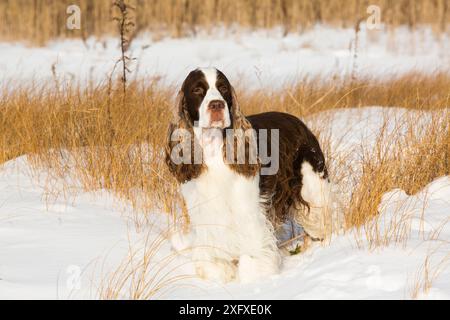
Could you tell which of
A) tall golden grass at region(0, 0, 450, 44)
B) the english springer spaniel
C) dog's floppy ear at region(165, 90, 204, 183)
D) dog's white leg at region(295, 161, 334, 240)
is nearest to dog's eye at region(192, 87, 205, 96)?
the english springer spaniel

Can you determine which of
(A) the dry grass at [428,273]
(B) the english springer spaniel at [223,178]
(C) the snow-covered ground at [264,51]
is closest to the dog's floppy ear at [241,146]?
(B) the english springer spaniel at [223,178]

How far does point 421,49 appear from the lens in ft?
54.5

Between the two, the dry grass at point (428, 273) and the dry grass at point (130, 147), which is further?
the dry grass at point (130, 147)

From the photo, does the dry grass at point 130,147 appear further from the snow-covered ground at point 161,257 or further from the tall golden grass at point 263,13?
the tall golden grass at point 263,13

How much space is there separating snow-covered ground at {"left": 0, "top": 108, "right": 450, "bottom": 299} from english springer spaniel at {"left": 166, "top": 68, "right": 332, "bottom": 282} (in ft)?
0.49

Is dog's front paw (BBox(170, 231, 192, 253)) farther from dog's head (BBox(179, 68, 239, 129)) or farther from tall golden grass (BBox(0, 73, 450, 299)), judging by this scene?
dog's head (BBox(179, 68, 239, 129))

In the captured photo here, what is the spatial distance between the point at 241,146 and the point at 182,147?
1.14ft

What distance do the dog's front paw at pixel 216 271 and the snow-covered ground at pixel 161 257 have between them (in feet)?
0.21

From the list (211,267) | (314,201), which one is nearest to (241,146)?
(211,267)

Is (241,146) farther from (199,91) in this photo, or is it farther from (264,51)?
(264,51)

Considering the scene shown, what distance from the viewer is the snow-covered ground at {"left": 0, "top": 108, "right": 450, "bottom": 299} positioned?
3414 millimetres

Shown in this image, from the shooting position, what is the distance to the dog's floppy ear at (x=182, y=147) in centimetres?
407
